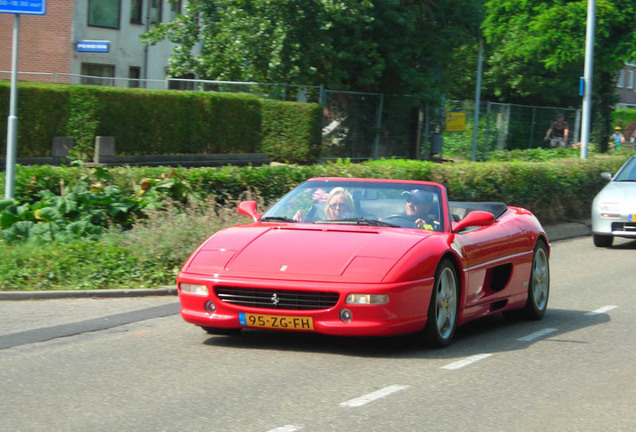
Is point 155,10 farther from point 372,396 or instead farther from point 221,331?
point 372,396

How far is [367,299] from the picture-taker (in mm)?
7441

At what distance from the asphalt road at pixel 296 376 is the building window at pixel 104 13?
1317 inches

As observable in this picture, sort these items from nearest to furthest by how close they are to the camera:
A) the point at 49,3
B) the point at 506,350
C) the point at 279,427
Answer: the point at 279,427 → the point at 506,350 → the point at 49,3

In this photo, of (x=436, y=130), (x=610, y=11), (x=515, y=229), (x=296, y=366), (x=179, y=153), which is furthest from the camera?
(x=436, y=130)

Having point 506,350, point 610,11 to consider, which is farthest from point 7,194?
point 610,11

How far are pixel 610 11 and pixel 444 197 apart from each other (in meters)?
25.6

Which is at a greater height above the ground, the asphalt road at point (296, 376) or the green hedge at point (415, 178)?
the green hedge at point (415, 178)

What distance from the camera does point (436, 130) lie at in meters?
36.1

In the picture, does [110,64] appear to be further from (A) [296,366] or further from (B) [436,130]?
(A) [296,366]

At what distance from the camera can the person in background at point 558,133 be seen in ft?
140

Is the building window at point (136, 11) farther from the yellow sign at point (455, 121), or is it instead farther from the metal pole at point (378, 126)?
the metal pole at point (378, 126)

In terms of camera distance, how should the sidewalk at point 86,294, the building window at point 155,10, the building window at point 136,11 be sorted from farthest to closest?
the building window at point 155,10 → the building window at point 136,11 → the sidewalk at point 86,294

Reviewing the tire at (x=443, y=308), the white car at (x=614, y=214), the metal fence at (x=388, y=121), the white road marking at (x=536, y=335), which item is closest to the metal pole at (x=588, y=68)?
the metal fence at (x=388, y=121)

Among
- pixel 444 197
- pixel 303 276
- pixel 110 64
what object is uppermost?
pixel 110 64
